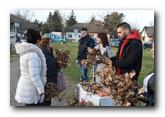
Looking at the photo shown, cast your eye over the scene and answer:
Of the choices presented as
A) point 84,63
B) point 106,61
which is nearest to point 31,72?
point 84,63

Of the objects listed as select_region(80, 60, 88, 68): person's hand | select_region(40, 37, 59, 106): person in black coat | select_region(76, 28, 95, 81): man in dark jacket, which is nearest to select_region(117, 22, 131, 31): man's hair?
select_region(76, 28, 95, 81): man in dark jacket

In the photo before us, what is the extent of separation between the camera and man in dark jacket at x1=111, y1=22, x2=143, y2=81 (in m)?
3.90

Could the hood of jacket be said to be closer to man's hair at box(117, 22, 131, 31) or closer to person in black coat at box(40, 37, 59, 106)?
person in black coat at box(40, 37, 59, 106)

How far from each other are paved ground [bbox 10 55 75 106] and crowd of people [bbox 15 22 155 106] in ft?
0.12

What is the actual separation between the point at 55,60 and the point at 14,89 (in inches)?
17.1

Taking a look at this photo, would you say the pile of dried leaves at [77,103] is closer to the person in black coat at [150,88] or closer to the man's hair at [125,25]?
the person in black coat at [150,88]

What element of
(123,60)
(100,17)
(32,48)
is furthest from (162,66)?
(32,48)

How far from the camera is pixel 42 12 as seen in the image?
3867 mm

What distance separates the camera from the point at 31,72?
149 inches

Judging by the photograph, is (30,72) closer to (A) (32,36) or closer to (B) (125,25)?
(A) (32,36)

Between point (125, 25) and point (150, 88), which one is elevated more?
point (125, 25)

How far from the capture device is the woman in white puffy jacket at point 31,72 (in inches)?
149

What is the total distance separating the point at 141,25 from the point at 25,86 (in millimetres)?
1129

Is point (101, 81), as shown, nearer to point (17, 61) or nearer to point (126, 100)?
point (126, 100)
